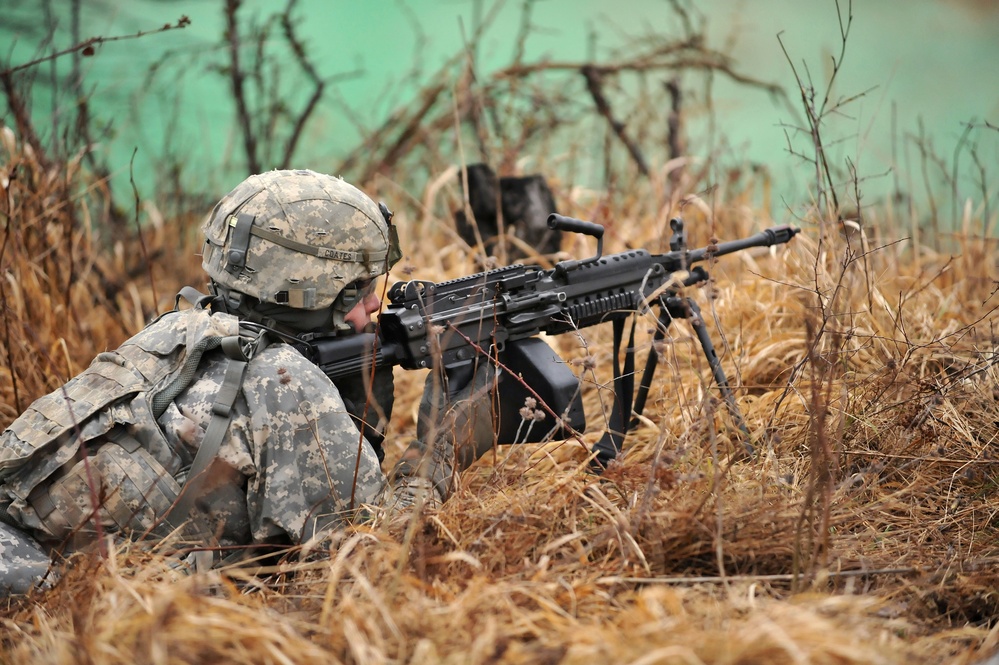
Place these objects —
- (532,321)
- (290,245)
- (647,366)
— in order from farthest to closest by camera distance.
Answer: (647,366) < (532,321) < (290,245)

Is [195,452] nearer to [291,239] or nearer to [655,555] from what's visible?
[291,239]

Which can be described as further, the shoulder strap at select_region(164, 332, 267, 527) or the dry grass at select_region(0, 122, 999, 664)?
the shoulder strap at select_region(164, 332, 267, 527)

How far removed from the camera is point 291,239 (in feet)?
9.87

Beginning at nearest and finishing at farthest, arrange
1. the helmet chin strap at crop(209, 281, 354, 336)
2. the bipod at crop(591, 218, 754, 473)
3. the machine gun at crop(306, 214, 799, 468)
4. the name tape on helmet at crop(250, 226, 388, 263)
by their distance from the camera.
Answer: the name tape on helmet at crop(250, 226, 388, 263) < the helmet chin strap at crop(209, 281, 354, 336) < the machine gun at crop(306, 214, 799, 468) < the bipod at crop(591, 218, 754, 473)

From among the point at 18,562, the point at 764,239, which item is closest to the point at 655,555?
the point at 764,239

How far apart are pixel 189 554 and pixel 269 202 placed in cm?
118

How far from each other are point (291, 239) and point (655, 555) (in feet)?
5.08

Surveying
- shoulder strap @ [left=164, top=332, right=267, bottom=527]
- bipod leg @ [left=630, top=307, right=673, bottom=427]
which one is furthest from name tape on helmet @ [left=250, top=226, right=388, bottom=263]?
bipod leg @ [left=630, top=307, right=673, bottom=427]

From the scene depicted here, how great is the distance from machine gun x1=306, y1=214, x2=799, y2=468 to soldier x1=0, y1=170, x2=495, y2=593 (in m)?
0.23

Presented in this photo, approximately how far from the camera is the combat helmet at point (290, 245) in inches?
119

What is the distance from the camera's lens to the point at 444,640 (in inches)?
86.3

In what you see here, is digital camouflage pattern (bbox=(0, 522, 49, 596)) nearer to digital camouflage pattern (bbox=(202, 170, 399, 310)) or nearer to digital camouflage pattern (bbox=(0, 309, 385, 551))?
digital camouflage pattern (bbox=(0, 309, 385, 551))

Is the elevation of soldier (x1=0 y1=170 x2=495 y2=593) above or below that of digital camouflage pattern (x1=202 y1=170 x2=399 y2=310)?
below

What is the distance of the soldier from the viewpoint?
109 inches
